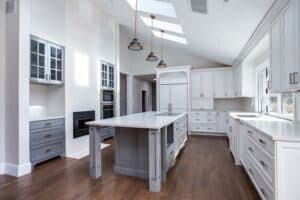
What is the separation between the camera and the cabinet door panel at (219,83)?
579 centimetres

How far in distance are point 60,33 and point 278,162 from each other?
4142 mm

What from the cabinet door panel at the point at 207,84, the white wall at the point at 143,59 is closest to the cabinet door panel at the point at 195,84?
the cabinet door panel at the point at 207,84

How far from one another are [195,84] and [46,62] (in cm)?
460

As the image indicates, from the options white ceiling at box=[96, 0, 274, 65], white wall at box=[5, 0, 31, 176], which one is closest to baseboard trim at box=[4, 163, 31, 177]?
white wall at box=[5, 0, 31, 176]

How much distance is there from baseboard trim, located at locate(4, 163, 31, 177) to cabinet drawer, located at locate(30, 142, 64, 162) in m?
0.17

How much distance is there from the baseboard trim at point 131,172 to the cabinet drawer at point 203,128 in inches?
147

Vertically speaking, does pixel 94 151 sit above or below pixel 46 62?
below

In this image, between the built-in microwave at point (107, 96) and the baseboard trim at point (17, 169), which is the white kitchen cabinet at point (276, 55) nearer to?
the baseboard trim at point (17, 169)

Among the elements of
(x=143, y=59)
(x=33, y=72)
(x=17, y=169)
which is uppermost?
(x=143, y=59)

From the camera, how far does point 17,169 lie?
8.79 ft

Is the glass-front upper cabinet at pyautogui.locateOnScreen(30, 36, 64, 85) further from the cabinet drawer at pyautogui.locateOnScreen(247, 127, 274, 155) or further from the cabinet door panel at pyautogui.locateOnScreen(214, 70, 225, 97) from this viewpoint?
the cabinet door panel at pyautogui.locateOnScreen(214, 70, 225, 97)

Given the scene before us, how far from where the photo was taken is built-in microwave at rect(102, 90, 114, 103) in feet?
16.2

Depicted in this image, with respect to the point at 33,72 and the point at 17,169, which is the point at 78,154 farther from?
the point at 33,72

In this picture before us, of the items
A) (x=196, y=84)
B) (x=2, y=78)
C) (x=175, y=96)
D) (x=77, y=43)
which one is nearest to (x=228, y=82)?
(x=196, y=84)
